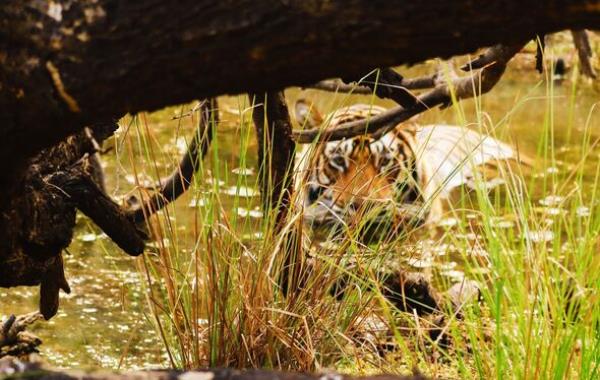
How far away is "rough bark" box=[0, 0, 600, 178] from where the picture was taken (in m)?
1.35

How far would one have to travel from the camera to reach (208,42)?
1381mm

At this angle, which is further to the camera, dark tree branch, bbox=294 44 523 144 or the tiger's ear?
the tiger's ear

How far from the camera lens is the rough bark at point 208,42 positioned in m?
1.35

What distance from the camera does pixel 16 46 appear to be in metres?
1.47

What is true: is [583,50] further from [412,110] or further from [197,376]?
[197,376]

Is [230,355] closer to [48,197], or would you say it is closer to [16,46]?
[48,197]

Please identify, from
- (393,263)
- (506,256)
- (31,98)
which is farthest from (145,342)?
(31,98)

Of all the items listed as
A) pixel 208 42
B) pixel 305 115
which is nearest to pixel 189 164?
pixel 305 115

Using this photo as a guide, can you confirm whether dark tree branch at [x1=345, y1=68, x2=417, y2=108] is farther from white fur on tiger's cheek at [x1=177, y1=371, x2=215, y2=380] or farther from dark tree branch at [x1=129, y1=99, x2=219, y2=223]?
white fur on tiger's cheek at [x1=177, y1=371, x2=215, y2=380]

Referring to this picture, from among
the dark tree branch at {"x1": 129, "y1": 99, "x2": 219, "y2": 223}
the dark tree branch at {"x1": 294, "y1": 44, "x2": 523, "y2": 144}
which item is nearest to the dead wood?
the dark tree branch at {"x1": 129, "y1": 99, "x2": 219, "y2": 223}

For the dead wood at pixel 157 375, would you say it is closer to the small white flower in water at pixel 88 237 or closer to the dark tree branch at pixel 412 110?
the dark tree branch at pixel 412 110

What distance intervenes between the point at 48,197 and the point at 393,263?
1.53m

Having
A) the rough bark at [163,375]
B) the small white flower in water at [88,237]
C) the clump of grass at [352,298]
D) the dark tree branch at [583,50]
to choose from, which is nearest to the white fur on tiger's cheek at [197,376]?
the rough bark at [163,375]

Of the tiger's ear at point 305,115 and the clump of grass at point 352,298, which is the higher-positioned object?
the tiger's ear at point 305,115
